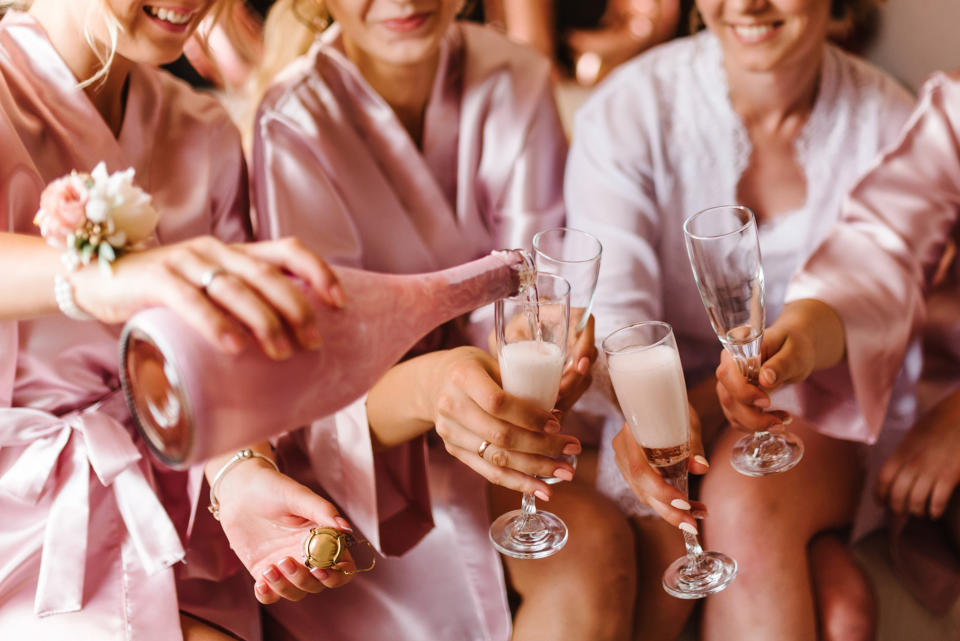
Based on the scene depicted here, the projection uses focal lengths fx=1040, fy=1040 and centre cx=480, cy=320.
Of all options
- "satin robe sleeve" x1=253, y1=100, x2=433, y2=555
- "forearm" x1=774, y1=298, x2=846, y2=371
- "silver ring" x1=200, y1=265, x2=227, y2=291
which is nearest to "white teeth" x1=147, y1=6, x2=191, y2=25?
"satin robe sleeve" x1=253, y1=100, x2=433, y2=555

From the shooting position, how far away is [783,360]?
1125 millimetres

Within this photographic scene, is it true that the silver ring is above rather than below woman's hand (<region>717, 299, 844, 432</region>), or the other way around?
above

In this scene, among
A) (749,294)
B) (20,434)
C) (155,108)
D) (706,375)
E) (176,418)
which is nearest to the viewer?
(176,418)

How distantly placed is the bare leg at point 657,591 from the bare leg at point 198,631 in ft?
1.50

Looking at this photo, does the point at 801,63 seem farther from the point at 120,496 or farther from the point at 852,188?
the point at 120,496

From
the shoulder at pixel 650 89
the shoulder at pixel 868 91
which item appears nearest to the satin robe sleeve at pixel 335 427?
the shoulder at pixel 650 89

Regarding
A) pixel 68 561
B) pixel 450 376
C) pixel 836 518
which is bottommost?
pixel 836 518

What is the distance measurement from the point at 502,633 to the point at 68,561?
0.46 meters

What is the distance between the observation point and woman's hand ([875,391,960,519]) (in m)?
1.25

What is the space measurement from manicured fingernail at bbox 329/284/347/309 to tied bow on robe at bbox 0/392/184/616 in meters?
0.50

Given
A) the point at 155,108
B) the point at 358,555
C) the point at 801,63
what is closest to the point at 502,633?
the point at 358,555

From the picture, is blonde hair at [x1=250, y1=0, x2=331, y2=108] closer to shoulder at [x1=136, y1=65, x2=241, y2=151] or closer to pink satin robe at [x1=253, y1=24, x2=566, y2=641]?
pink satin robe at [x1=253, y1=24, x2=566, y2=641]

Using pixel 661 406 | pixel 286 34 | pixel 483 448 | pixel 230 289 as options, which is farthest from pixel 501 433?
pixel 286 34

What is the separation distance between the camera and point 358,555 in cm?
119
